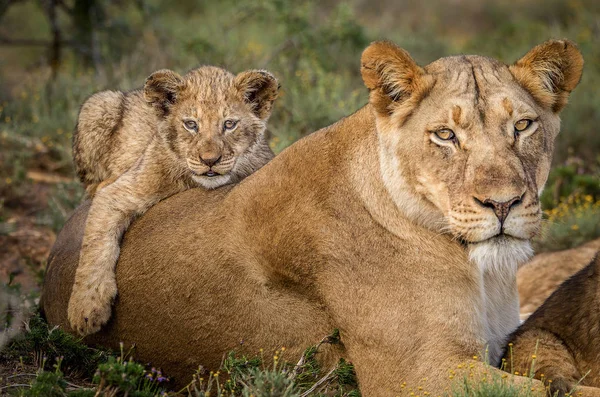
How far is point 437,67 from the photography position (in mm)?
4574

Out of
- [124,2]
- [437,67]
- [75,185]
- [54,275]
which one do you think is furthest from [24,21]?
[437,67]

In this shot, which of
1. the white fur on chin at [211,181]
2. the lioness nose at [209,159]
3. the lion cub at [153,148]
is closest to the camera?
the lion cub at [153,148]

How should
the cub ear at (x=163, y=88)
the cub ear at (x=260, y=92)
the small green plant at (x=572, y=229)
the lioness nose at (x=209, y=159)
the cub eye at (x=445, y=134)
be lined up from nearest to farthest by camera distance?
the cub eye at (x=445, y=134) < the lioness nose at (x=209, y=159) < the cub ear at (x=163, y=88) < the cub ear at (x=260, y=92) < the small green plant at (x=572, y=229)

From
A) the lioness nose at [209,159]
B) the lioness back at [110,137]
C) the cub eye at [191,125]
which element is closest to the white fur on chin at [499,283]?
the lioness nose at [209,159]

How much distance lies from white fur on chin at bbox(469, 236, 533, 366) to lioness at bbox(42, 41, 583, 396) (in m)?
0.01

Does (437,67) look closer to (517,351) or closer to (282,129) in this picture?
(517,351)

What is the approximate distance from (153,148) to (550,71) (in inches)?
108

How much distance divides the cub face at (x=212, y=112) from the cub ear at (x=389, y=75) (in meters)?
1.44

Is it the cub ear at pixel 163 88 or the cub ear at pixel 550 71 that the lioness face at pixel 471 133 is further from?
the cub ear at pixel 163 88

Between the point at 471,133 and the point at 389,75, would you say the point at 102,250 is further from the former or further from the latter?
the point at 471,133

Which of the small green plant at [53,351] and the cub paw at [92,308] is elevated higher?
the cub paw at [92,308]

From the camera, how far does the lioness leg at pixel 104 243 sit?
16.2 feet

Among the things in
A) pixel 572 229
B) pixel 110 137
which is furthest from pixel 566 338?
pixel 110 137

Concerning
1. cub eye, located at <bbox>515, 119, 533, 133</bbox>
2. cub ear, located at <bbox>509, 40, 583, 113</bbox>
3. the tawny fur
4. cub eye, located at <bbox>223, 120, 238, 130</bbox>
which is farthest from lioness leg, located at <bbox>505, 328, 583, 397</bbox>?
cub eye, located at <bbox>223, 120, 238, 130</bbox>
